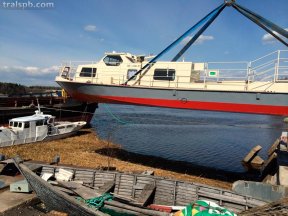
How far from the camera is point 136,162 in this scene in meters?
22.4

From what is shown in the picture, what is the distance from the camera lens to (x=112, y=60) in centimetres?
2098

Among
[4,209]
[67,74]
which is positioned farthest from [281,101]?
[67,74]

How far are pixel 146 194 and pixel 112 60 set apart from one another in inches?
474

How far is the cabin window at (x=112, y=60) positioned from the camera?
20.7 m

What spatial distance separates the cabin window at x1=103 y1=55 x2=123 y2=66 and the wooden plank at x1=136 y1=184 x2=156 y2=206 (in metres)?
10.9

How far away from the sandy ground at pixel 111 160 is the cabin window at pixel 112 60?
599cm

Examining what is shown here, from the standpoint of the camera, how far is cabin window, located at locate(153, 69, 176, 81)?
17875 mm

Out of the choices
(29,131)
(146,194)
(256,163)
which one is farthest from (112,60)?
(256,163)

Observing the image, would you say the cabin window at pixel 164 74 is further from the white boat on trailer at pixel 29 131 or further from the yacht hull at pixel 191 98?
the white boat on trailer at pixel 29 131

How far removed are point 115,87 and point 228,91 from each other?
7.12 m

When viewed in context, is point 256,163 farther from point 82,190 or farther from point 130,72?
point 82,190

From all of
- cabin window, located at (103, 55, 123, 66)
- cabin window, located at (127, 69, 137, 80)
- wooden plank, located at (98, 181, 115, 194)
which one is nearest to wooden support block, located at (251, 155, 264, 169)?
cabin window, located at (127, 69, 137, 80)

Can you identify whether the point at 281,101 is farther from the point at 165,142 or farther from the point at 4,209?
the point at 165,142

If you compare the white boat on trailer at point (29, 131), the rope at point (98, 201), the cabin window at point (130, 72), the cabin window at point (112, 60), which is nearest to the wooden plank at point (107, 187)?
the rope at point (98, 201)
